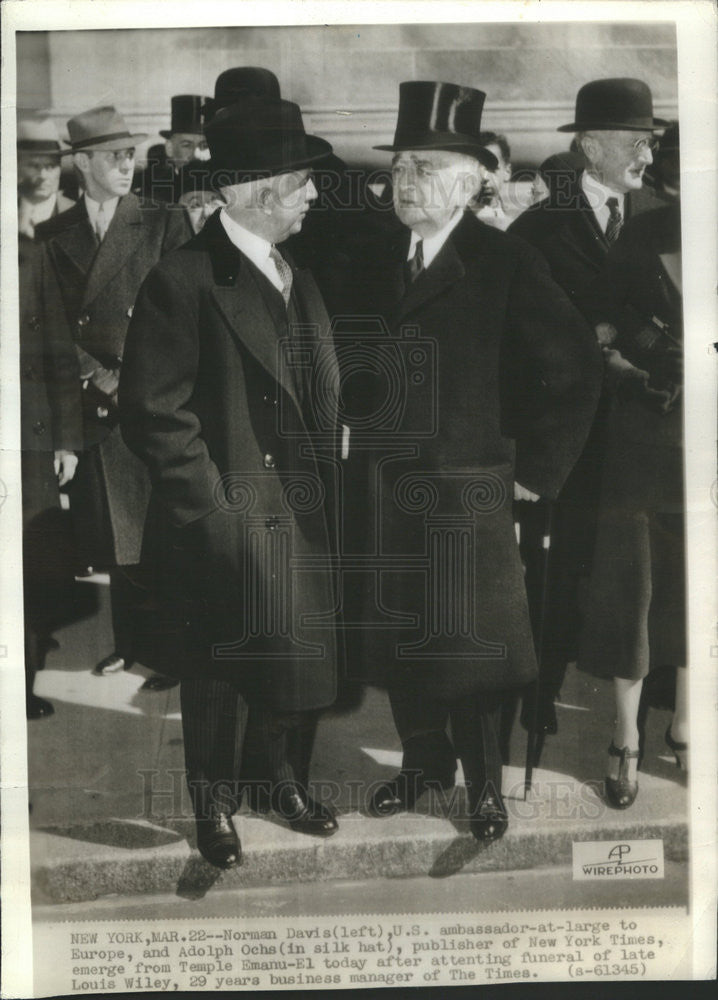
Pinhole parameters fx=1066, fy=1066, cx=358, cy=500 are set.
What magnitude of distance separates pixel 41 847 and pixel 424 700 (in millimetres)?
1103

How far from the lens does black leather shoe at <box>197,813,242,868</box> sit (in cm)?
284

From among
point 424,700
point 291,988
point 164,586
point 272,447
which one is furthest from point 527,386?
point 291,988

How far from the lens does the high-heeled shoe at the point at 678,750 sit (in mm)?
2902

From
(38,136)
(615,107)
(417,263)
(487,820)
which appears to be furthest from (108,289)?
(487,820)

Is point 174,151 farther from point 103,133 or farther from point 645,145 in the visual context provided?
point 645,145

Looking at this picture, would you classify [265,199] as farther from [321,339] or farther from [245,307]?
[321,339]

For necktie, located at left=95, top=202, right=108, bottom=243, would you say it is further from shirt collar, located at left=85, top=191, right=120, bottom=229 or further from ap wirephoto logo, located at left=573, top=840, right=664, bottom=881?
ap wirephoto logo, located at left=573, top=840, right=664, bottom=881

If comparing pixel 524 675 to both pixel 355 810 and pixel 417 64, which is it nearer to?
pixel 355 810

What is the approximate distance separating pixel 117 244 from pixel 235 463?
2.16 feet

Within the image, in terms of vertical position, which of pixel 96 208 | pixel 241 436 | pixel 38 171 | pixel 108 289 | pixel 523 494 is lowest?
pixel 523 494

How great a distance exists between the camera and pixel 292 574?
2.82 metres

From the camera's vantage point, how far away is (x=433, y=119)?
2.83 metres

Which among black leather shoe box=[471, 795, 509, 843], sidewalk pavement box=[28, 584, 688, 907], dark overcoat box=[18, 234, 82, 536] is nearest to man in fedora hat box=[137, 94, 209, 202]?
dark overcoat box=[18, 234, 82, 536]

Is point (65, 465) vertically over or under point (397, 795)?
over
